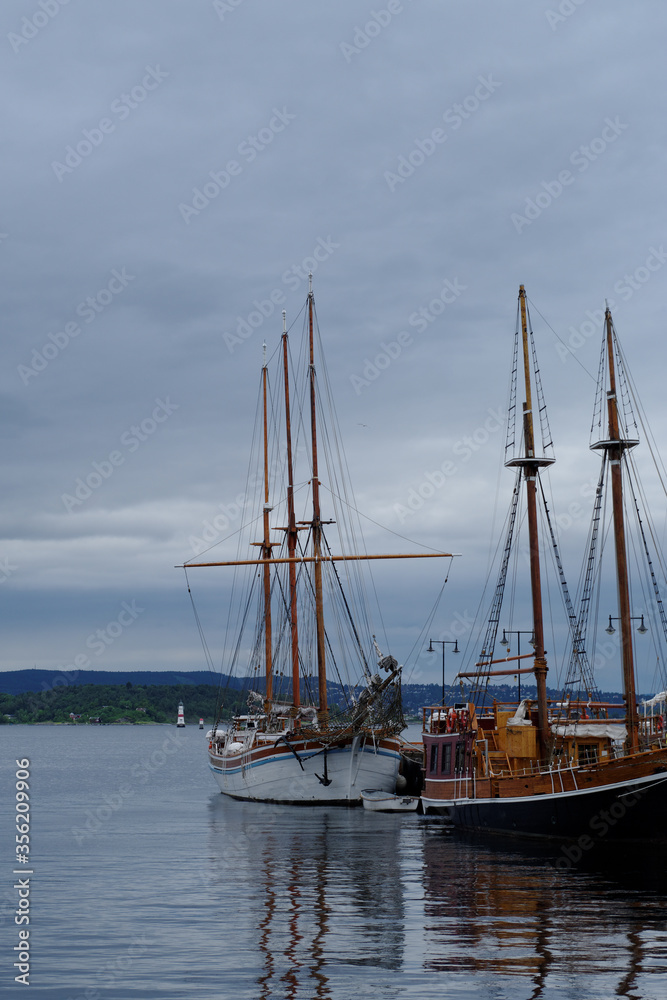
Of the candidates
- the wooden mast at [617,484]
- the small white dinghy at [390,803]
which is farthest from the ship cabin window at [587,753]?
the small white dinghy at [390,803]

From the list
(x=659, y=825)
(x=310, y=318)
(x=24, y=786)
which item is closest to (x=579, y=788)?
(x=659, y=825)

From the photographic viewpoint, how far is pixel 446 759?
54188 millimetres

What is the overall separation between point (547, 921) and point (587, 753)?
1747 cm

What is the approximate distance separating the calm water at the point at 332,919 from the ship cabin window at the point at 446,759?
9.90 feet

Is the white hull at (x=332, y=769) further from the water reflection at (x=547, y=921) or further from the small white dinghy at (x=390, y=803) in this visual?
the water reflection at (x=547, y=921)

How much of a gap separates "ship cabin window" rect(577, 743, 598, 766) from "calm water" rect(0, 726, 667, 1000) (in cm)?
469

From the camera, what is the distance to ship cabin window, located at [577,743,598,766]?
45.5 metres

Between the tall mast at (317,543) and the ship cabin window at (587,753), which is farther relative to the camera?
the tall mast at (317,543)

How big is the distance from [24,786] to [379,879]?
1409cm

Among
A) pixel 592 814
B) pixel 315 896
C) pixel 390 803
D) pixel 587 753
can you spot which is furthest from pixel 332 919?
pixel 390 803

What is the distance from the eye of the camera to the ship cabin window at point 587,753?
45500mm

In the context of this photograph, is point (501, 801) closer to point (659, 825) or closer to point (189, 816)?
point (659, 825)

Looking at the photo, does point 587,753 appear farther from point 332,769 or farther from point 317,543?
point 317,543

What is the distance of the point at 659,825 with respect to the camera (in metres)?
39.8
